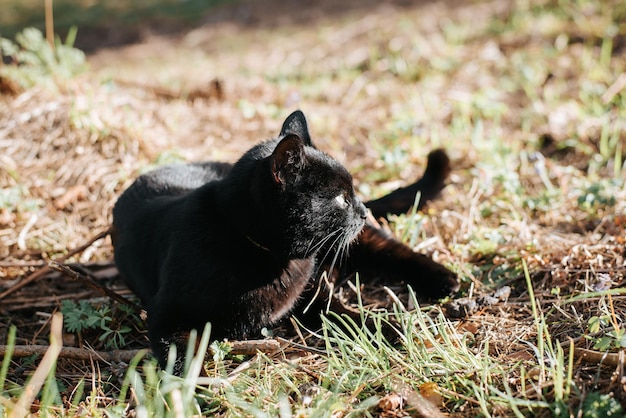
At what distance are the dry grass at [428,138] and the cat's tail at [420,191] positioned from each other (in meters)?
0.09

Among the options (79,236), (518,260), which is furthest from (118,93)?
(518,260)

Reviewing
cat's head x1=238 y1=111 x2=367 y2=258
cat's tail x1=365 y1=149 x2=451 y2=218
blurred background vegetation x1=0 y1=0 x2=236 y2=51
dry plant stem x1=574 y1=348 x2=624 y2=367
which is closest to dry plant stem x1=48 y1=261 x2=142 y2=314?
cat's head x1=238 y1=111 x2=367 y2=258

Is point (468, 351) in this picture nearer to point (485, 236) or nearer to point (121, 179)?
point (485, 236)

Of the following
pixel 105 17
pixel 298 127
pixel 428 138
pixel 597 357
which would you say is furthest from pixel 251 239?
pixel 105 17

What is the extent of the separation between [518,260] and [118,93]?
3.23m

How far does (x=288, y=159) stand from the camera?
2.14 meters

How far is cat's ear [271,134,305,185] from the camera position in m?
2.08

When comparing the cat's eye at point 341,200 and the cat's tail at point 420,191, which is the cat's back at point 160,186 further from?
the cat's tail at point 420,191

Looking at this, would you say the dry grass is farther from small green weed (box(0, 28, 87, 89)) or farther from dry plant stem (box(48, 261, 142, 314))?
dry plant stem (box(48, 261, 142, 314))

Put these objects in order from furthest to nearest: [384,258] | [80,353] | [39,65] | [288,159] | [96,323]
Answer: [39,65], [384,258], [96,323], [80,353], [288,159]

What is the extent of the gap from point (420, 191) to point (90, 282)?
1593mm

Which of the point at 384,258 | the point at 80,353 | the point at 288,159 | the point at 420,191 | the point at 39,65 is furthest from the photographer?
the point at 39,65

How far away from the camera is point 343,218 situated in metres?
2.38

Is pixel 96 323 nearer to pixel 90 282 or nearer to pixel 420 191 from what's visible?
pixel 90 282
